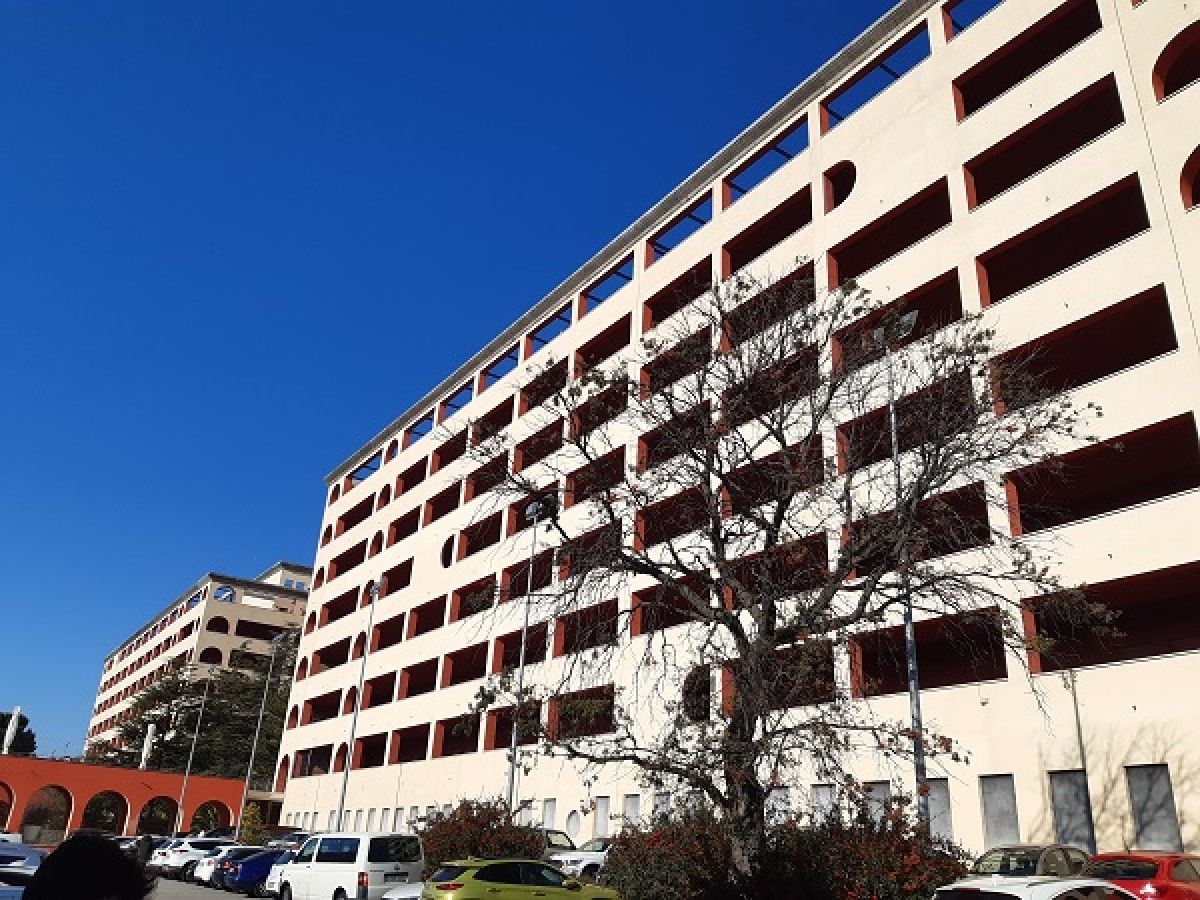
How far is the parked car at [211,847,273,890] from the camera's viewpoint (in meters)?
30.8

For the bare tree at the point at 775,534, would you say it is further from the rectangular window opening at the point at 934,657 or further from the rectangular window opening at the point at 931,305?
the rectangular window opening at the point at 934,657

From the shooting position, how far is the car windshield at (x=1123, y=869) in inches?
556

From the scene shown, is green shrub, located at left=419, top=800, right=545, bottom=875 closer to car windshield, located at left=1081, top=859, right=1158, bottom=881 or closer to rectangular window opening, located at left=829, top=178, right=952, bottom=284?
car windshield, located at left=1081, top=859, right=1158, bottom=881

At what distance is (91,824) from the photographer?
68.4 m

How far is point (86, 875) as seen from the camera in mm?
2787

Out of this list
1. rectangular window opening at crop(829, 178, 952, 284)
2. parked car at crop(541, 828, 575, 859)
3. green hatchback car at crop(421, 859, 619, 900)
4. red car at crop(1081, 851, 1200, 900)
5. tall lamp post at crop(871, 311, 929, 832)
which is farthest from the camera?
rectangular window opening at crop(829, 178, 952, 284)

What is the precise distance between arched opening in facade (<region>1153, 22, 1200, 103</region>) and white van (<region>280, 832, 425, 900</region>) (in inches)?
992

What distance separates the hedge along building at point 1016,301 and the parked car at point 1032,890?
7.72m

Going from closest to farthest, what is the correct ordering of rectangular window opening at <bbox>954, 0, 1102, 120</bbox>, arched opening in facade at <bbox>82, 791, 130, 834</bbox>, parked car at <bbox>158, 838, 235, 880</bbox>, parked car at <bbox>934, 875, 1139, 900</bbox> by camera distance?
parked car at <bbox>934, 875, 1139, 900</bbox> → rectangular window opening at <bbox>954, 0, 1102, 120</bbox> → parked car at <bbox>158, 838, 235, 880</bbox> → arched opening in facade at <bbox>82, 791, 130, 834</bbox>

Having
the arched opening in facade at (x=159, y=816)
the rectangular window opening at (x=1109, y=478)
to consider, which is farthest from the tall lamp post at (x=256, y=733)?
the rectangular window opening at (x=1109, y=478)

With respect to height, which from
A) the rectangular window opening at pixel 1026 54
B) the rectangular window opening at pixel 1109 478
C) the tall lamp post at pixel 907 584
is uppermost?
the rectangular window opening at pixel 1026 54

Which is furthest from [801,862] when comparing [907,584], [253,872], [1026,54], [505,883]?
[1026,54]

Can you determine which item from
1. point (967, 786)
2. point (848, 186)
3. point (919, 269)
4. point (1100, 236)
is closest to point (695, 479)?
point (967, 786)

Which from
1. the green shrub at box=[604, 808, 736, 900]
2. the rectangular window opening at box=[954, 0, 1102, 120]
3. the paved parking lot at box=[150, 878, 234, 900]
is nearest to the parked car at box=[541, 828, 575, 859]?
the green shrub at box=[604, 808, 736, 900]
